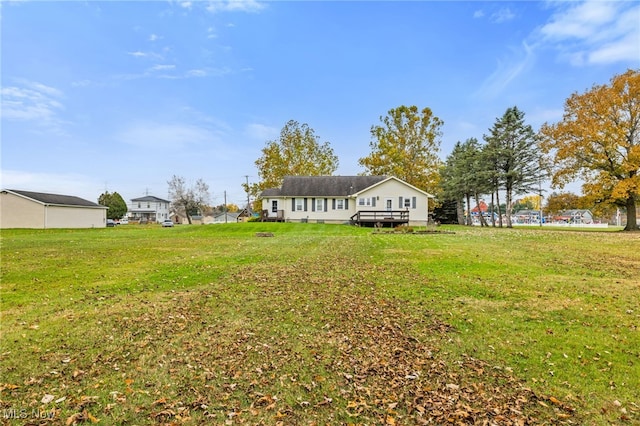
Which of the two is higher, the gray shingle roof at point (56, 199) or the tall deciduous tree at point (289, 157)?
the tall deciduous tree at point (289, 157)

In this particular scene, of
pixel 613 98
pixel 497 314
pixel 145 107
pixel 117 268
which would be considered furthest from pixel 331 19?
pixel 613 98

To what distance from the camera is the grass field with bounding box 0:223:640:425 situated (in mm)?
3307

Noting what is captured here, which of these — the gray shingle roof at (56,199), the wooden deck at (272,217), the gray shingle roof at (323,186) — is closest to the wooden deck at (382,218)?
the gray shingle roof at (323,186)

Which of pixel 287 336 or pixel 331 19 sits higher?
pixel 331 19

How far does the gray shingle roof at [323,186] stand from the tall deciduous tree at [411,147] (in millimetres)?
4913

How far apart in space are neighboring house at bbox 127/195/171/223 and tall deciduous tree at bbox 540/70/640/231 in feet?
280

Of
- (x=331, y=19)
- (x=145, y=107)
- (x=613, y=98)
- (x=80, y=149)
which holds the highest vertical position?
(x=331, y=19)

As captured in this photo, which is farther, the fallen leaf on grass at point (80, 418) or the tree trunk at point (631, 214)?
the tree trunk at point (631, 214)

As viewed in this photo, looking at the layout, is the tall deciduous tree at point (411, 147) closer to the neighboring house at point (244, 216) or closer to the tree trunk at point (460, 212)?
the tree trunk at point (460, 212)

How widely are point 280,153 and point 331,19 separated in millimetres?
31298

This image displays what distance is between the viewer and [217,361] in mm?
4297

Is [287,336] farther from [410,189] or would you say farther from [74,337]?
[410,189]

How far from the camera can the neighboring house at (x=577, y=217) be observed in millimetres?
80988

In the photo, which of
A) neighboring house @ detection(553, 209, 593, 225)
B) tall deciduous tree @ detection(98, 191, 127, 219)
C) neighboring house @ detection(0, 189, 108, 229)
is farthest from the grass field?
neighboring house @ detection(553, 209, 593, 225)
